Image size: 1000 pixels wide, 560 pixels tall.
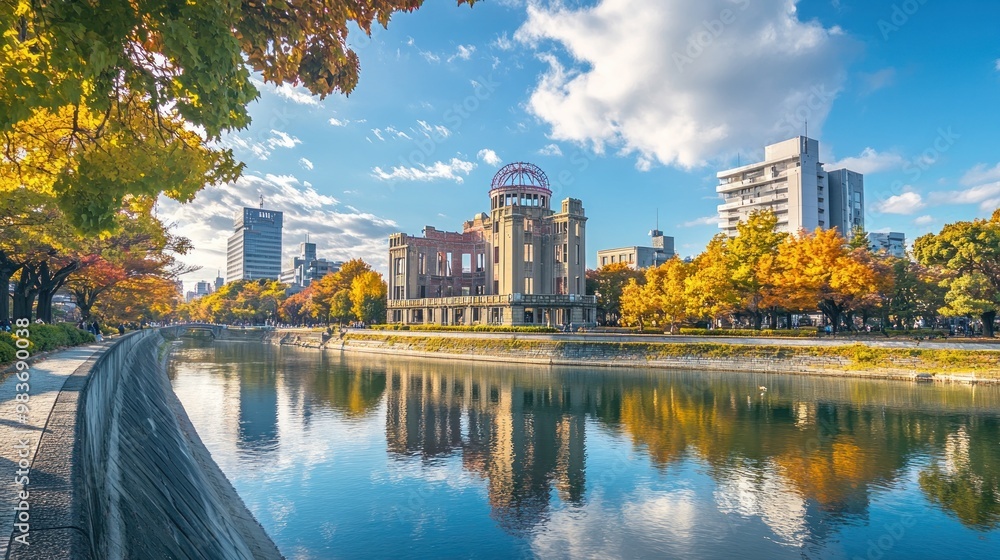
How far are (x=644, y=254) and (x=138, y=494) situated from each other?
16135cm

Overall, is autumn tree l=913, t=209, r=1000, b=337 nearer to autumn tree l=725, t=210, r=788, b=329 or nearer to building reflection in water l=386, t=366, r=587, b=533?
autumn tree l=725, t=210, r=788, b=329

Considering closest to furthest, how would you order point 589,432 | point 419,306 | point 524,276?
point 589,432, point 524,276, point 419,306

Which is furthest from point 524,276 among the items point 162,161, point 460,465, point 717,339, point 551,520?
point 162,161

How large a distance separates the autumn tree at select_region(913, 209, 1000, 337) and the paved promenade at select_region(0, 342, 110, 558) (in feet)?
210

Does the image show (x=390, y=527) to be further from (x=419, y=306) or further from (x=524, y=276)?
(x=419, y=306)

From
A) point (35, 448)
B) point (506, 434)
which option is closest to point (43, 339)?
point (506, 434)

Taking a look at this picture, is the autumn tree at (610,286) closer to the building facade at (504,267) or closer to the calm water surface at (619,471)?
the building facade at (504,267)

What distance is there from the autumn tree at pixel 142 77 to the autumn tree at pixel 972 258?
60748mm

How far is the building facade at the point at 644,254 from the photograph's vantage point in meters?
162

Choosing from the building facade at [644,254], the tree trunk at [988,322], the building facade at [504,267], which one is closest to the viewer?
the tree trunk at [988,322]

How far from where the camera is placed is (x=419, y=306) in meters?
105

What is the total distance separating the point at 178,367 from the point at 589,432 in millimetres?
55979

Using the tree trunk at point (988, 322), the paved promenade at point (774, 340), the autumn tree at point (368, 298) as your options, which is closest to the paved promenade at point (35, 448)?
the paved promenade at point (774, 340)

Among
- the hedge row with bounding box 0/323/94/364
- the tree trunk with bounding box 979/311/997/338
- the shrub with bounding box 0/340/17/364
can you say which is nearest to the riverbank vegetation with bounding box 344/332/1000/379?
the tree trunk with bounding box 979/311/997/338
